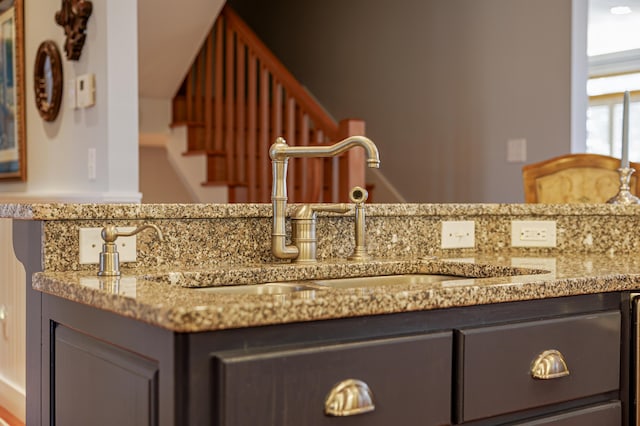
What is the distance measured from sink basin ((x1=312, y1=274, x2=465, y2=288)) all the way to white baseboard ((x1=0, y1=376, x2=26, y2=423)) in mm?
1143

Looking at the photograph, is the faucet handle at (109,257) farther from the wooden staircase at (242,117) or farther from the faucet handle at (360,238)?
the wooden staircase at (242,117)

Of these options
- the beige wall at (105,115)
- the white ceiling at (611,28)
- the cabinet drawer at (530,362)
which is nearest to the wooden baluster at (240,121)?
the beige wall at (105,115)

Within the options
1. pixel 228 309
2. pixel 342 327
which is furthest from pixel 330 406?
pixel 228 309

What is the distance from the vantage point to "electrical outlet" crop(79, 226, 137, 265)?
1.52 metres

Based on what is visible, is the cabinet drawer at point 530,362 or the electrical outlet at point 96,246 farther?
the electrical outlet at point 96,246

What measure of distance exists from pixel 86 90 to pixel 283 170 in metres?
1.64

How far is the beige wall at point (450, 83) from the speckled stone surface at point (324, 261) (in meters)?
1.82

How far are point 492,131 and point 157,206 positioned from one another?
283cm

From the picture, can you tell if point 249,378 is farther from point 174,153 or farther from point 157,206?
point 174,153

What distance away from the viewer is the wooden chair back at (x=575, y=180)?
9.55 feet

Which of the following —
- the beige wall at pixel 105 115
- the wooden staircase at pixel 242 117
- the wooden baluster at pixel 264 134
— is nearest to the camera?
the beige wall at pixel 105 115

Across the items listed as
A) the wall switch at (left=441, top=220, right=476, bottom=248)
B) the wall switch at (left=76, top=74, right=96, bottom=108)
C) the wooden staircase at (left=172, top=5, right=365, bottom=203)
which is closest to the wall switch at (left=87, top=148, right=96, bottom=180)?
the wall switch at (left=76, top=74, right=96, bottom=108)

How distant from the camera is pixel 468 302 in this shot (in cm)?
127

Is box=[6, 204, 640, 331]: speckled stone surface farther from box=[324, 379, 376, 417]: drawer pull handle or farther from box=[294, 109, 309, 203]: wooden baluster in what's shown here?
box=[294, 109, 309, 203]: wooden baluster
